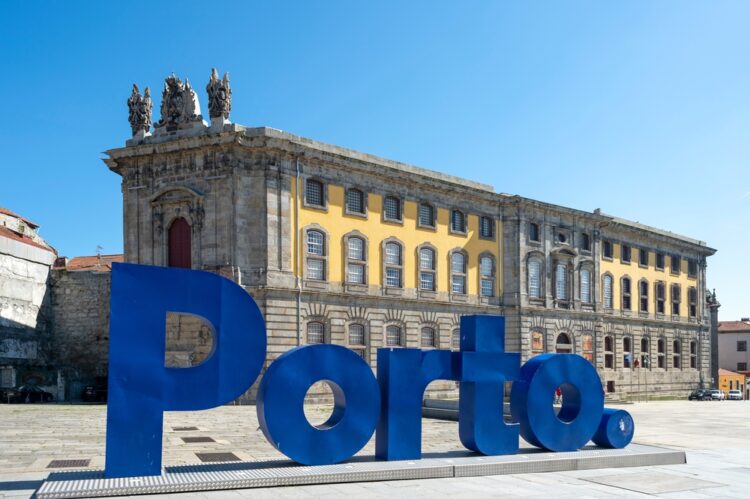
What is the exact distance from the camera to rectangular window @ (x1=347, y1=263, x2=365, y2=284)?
38.1m

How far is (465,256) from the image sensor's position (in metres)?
43.7

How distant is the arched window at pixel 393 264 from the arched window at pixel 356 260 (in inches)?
57.4

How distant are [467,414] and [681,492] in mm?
4141

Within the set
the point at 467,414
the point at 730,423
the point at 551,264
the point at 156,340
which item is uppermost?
the point at 551,264

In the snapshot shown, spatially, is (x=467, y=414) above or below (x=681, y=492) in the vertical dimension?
above

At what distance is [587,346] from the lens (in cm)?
5075

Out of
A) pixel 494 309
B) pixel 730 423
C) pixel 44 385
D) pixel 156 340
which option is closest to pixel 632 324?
pixel 494 309

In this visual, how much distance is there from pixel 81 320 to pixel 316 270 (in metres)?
12.9

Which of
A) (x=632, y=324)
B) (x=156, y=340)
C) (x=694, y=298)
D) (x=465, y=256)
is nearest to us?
(x=156, y=340)

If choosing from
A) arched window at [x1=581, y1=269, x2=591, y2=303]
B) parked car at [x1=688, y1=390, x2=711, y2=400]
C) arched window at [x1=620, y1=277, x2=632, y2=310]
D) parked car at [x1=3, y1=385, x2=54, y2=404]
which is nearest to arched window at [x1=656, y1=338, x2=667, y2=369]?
parked car at [x1=688, y1=390, x2=711, y2=400]

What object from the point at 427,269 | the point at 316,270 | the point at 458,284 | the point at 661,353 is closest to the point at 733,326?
the point at 661,353

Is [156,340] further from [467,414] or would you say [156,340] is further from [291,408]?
[467,414]

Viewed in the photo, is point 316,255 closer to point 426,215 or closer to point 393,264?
point 393,264

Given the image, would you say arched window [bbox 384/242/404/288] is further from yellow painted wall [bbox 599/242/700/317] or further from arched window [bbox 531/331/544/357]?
yellow painted wall [bbox 599/242/700/317]
